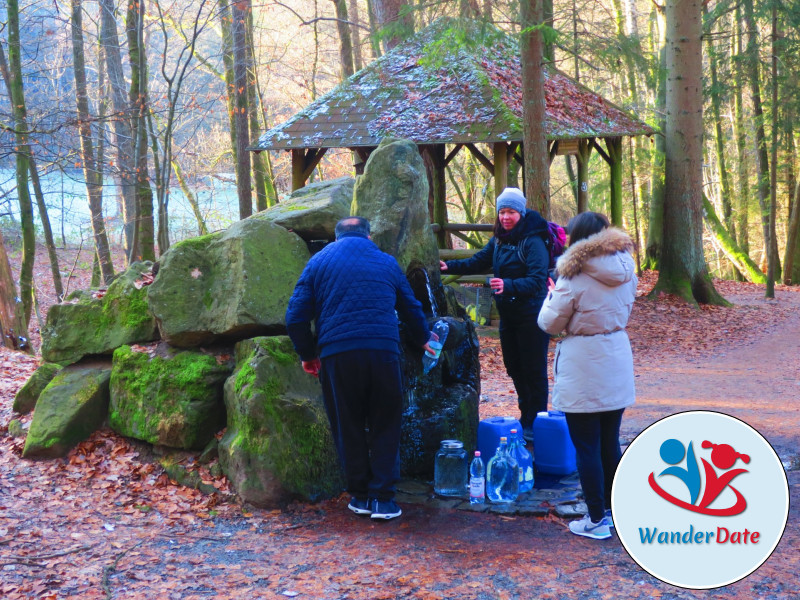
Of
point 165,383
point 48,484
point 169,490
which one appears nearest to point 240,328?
point 165,383

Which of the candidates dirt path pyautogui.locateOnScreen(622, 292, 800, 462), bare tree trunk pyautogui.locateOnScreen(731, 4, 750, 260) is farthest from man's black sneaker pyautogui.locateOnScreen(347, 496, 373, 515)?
bare tree trunk pyautogui.locateOnScreen(731, 4, 750, 260)

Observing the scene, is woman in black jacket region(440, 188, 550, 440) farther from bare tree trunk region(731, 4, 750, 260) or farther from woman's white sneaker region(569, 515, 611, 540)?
bare tree trunk region(731, 4, 750, 260)

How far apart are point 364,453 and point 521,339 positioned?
163 centimetres

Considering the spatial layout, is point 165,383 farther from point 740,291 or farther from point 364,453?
point 740,291

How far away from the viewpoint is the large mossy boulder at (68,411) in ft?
18.1

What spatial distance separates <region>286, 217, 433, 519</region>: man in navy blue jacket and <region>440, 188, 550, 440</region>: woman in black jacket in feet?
3.54

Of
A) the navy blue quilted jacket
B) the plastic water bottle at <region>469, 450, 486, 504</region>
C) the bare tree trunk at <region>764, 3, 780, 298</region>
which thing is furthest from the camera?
the bare tree trunk at <region>764, 3, 780, 298</region>

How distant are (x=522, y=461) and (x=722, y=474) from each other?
187 cm

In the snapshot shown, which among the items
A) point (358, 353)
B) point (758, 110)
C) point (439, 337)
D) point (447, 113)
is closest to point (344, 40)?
point (447, 113)

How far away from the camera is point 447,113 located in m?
12.9

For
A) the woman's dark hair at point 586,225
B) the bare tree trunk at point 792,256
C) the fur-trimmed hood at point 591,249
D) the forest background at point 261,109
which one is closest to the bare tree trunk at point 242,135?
the forest background at point 261,109

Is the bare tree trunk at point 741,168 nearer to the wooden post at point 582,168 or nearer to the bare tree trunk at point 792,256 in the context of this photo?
the bare tree trunk at point 792,256

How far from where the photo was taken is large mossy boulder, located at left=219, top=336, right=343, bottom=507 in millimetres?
4785

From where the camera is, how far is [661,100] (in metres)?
18.9
